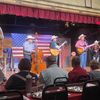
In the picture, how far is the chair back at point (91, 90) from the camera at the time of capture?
3516 millimetres

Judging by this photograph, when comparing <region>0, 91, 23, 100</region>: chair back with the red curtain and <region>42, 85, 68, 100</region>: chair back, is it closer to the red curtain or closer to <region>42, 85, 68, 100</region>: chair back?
<region>42, 85, 68, 100</region>: chair back

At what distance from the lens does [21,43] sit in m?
7.38

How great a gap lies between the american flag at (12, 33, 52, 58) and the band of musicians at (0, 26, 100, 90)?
0.23 feet

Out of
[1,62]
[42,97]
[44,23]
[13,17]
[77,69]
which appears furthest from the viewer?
[44,23]

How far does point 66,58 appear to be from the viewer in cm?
816

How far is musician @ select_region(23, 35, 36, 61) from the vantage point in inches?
292

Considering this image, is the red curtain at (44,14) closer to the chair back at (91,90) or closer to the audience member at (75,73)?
the audience member at (75,73)

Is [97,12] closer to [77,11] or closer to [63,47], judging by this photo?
[77,11]

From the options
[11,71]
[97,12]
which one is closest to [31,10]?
[11,71]

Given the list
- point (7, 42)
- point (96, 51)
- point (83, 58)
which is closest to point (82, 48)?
point (83, 58)

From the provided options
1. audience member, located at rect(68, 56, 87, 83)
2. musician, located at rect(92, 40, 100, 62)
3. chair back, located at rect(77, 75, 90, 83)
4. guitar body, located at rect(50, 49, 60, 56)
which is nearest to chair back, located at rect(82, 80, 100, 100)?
chair back, located at rect(77, 75, 90, 83)

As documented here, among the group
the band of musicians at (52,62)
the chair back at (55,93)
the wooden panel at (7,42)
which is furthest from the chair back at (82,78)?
the wooden panel at (7,42)

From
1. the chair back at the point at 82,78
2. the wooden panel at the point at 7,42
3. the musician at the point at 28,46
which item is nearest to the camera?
the chair back at the point at 82,78

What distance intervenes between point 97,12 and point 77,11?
2.71 ft
